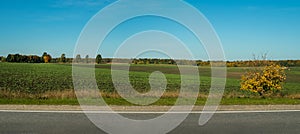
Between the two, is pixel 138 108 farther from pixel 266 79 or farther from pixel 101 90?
pixel 101 90

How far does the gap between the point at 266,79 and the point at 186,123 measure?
7678mm

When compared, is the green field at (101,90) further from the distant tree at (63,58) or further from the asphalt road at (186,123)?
the distant tree at (63,58)

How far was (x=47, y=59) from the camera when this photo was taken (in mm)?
92188

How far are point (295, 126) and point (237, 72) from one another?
1811 inches

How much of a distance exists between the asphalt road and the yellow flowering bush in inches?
189

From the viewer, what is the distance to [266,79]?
13.6 metres

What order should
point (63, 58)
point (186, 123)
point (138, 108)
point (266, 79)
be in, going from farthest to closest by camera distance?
point (63, 58)
point (266, 79)
point (138, 108)
point (186, 123)

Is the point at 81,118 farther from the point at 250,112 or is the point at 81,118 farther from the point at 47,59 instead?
the point at 47,59

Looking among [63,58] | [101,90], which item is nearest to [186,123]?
[101,90]

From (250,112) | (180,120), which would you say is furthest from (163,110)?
(250,112)

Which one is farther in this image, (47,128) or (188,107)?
(188,107)

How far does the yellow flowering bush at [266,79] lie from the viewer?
44.5ft

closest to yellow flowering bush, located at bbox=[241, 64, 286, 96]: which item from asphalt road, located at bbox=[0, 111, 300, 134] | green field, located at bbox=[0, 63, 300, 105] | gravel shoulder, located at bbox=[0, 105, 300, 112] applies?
green field, located at bbox=[0, 63, 300, 105]

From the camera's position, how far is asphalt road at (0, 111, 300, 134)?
647cm
